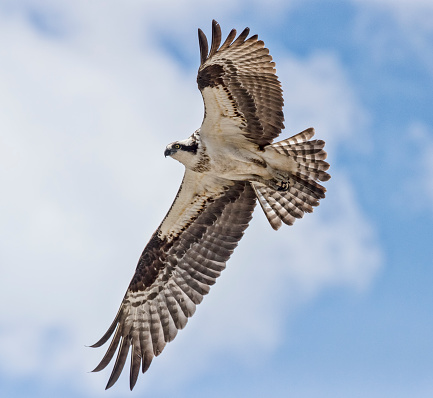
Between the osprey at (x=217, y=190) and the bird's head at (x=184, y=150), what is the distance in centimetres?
2

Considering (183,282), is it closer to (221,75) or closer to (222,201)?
(222,201)

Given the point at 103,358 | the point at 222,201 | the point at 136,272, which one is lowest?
the point at 103,358

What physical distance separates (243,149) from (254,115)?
638mm

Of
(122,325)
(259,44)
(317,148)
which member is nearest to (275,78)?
(259,44)

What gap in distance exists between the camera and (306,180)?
13898 mm

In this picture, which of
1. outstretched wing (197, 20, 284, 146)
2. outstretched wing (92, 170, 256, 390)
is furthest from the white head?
outstretched wing (92, 170, 256, 390)

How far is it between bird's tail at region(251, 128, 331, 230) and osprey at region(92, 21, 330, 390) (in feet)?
0.05

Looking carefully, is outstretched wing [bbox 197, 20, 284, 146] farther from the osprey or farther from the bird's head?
the bird's head

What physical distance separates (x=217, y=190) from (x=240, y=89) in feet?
6.63

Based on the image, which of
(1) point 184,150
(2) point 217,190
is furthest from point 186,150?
(2) point 217,190

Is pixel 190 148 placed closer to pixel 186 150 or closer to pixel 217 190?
pixel 186 150

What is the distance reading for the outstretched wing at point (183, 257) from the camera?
1387 centimetres

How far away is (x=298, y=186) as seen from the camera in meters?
14.0

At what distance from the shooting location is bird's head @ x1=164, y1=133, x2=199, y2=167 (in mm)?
13117
